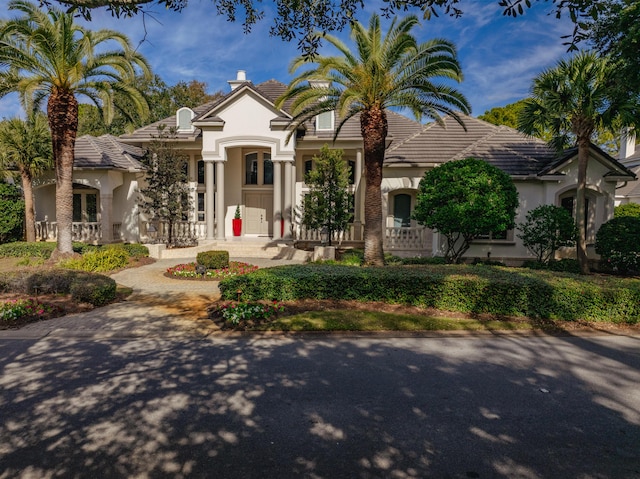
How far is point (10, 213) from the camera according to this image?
19922mm

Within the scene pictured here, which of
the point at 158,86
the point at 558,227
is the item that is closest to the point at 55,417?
the point at 558,227

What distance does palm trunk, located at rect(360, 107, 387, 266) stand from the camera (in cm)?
1329

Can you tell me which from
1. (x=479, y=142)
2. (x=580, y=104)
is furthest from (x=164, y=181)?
(x=580, y=104)

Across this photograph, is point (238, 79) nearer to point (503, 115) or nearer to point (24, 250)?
point (24, 250)

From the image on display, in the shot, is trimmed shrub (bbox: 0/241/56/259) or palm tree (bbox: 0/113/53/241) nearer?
trimmed shrub (bbox: 0/241/56/259)

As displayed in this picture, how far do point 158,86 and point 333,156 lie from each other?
30.5 metres

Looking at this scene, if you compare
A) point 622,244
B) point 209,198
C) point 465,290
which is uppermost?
point 209,198

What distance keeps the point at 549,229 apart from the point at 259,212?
1507 cm

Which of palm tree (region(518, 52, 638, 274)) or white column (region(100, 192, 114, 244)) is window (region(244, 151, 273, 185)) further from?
palm tree (region(518, 52, 638, 274))

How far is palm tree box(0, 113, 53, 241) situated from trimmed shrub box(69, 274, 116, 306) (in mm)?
12477

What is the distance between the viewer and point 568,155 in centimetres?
1688

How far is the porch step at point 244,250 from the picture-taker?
1848cm

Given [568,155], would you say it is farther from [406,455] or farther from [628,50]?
[406,455]

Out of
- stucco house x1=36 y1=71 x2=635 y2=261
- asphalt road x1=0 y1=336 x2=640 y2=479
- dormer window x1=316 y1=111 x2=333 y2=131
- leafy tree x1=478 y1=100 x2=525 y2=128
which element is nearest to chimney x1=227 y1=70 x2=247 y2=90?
stucco house x1=36 y1=71 x2=635 y2=261
